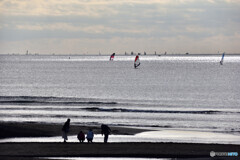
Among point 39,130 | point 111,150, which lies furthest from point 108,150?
point 39,130

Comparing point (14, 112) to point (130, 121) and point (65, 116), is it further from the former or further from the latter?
point (130, 121)

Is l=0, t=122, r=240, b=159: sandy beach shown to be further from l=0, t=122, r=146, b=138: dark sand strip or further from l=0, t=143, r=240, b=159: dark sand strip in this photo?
l=0, t=122, r=146, b=138: dark sand strip

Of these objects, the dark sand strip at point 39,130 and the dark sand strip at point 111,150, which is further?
the dark sand strip at point 39,130

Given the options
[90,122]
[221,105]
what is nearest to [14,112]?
[90,122]

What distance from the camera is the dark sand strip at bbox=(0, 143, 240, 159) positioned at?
3095cm

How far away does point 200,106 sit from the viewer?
76.9 meters

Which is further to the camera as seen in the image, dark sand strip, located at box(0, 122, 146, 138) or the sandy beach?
dark sand strip, located at box(0, 122, 146, 138)

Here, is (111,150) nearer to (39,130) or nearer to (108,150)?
(108,150)

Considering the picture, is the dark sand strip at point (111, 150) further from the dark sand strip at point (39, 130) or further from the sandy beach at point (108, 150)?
the dark sand strip at point (39, 130)

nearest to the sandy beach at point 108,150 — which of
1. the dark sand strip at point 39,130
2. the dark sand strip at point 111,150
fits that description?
the dark sand strip at point 111,150

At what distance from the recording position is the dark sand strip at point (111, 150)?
30953mm

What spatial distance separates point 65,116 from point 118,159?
1261 inches

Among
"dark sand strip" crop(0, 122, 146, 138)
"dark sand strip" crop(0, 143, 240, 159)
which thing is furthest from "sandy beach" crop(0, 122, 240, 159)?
"dark sand strip" crop(0, 122, 146, 138)

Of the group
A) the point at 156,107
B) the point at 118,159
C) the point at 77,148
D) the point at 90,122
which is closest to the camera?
the point at 118,159
